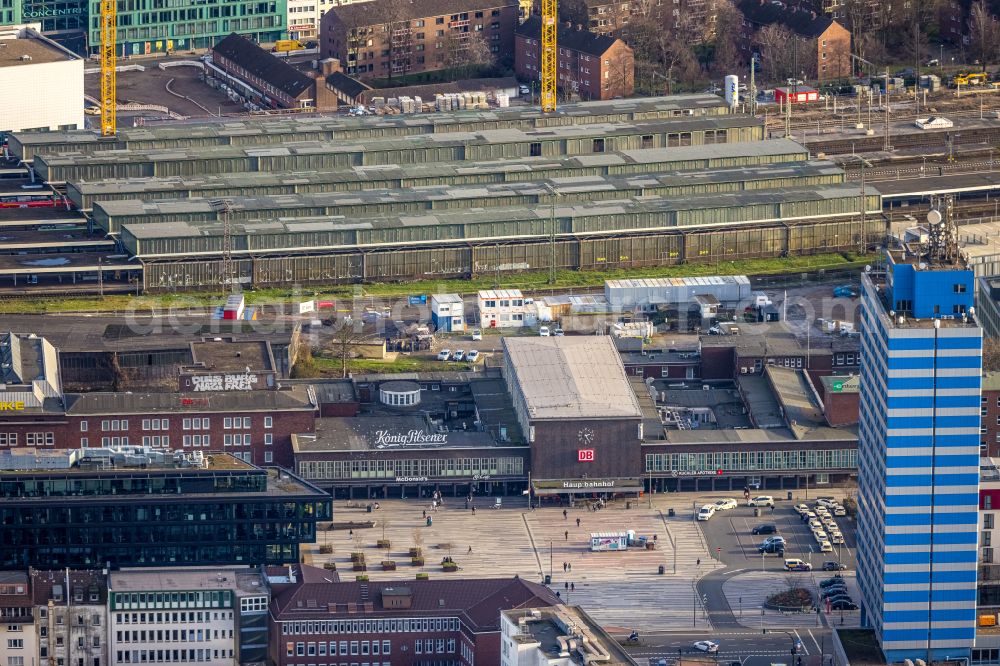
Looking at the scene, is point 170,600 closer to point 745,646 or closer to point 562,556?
point 562,556

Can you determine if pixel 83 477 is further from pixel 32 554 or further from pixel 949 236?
pixel 949 236

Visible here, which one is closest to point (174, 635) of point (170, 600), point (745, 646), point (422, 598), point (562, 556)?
point (170, 600)

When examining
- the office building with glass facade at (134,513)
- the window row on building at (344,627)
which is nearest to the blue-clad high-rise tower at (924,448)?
the window row on building at (344,627)

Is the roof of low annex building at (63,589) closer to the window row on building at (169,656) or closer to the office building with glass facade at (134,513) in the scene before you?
the window row on building at (169,656)

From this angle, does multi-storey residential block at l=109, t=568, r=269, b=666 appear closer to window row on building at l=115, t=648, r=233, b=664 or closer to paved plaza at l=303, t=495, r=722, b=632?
window row on building at l=115, t=648, r=233, b=664

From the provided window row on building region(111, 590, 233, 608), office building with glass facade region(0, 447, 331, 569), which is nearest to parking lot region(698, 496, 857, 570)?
office building with glass facade region(0, 447, 331, 569)
